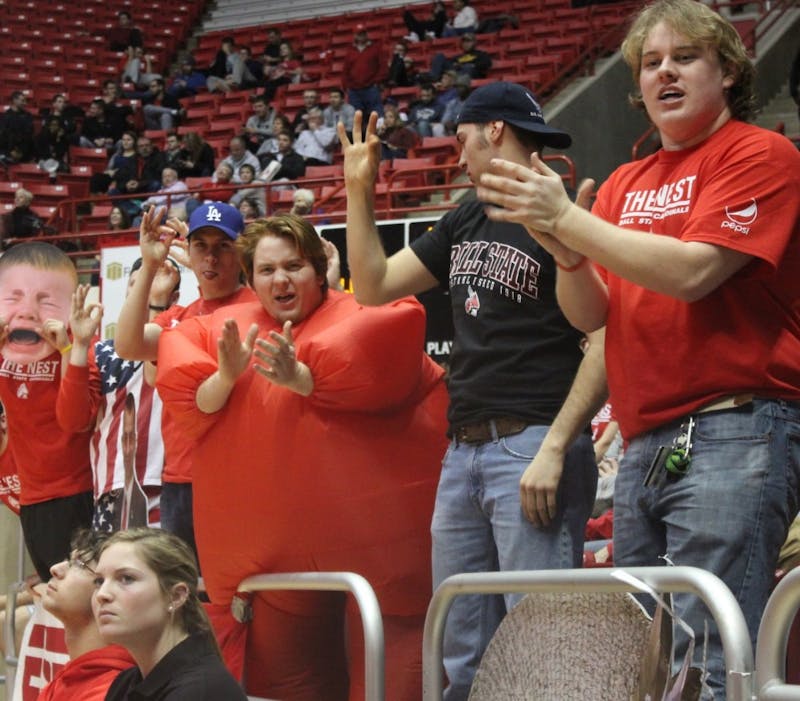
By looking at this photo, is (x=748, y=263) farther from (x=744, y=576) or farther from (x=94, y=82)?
(x=94, y=82)

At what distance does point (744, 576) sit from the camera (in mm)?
2145

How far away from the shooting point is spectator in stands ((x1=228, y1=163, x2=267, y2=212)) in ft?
37.1

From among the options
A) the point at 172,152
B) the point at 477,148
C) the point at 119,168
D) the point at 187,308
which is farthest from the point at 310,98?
the point at 477,148

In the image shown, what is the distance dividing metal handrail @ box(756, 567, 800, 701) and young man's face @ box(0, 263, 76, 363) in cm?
331

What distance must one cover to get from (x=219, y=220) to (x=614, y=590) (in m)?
2.31

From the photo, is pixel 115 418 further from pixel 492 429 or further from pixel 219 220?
pixel 492 429

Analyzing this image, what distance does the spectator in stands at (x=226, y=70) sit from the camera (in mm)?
17156

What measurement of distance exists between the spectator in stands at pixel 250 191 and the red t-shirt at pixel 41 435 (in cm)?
568

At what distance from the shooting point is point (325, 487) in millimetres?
3213

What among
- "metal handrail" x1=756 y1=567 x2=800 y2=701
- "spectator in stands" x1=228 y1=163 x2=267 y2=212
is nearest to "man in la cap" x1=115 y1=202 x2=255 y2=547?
"metal handrail" x1=756 y1=567 x2=800 y2=701

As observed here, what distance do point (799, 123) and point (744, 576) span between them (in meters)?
10.5

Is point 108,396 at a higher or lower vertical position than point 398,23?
lower

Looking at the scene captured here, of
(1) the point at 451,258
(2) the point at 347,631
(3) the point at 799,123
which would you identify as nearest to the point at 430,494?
(2) the point at 347,631

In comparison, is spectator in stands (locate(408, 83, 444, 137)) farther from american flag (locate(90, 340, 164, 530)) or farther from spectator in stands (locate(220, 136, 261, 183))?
american flag (locate(90, 340, 164, 530))
